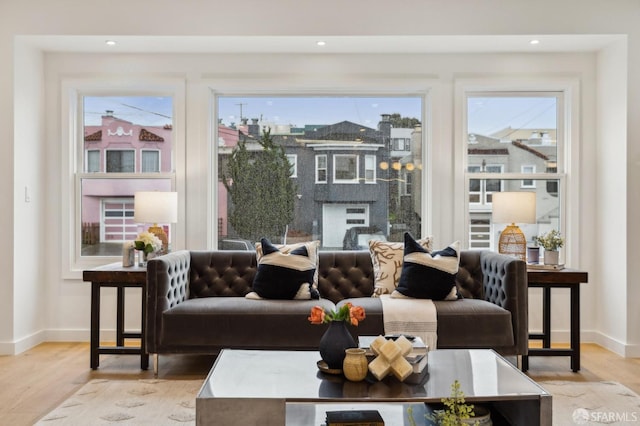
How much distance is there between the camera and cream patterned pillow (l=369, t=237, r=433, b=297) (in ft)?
13.9

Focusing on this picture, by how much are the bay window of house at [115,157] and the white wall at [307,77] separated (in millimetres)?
225

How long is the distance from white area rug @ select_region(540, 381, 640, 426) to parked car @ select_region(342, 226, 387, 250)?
194 cm

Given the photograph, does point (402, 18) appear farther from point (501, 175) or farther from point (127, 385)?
point (127, 385)

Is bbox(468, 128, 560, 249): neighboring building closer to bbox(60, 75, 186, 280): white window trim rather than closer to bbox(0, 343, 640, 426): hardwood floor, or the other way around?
bbox(0, 343, 640, 426): hardwood floor

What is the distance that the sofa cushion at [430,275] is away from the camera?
3967mm

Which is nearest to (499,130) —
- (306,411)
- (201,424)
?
(306,411)

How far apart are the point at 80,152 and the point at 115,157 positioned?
0.30 metres

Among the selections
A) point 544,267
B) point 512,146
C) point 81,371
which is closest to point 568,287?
point 544,267

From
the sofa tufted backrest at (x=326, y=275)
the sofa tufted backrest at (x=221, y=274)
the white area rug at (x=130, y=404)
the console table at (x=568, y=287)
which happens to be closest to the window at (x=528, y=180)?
the sofa tufted backrest at (x=326, y=275)

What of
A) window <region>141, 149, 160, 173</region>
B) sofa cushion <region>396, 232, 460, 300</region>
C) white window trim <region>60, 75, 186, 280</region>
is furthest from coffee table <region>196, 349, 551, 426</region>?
window <region>141, 149, 160, 173</region>

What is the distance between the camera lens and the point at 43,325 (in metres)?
4.93

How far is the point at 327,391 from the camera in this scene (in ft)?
7.59

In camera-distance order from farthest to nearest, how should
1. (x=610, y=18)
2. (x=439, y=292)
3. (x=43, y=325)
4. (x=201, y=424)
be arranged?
(x=43, y=325) < (x=610, y=18) < (x=439, y=292) < (x=201, y=424)

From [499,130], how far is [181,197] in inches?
111
